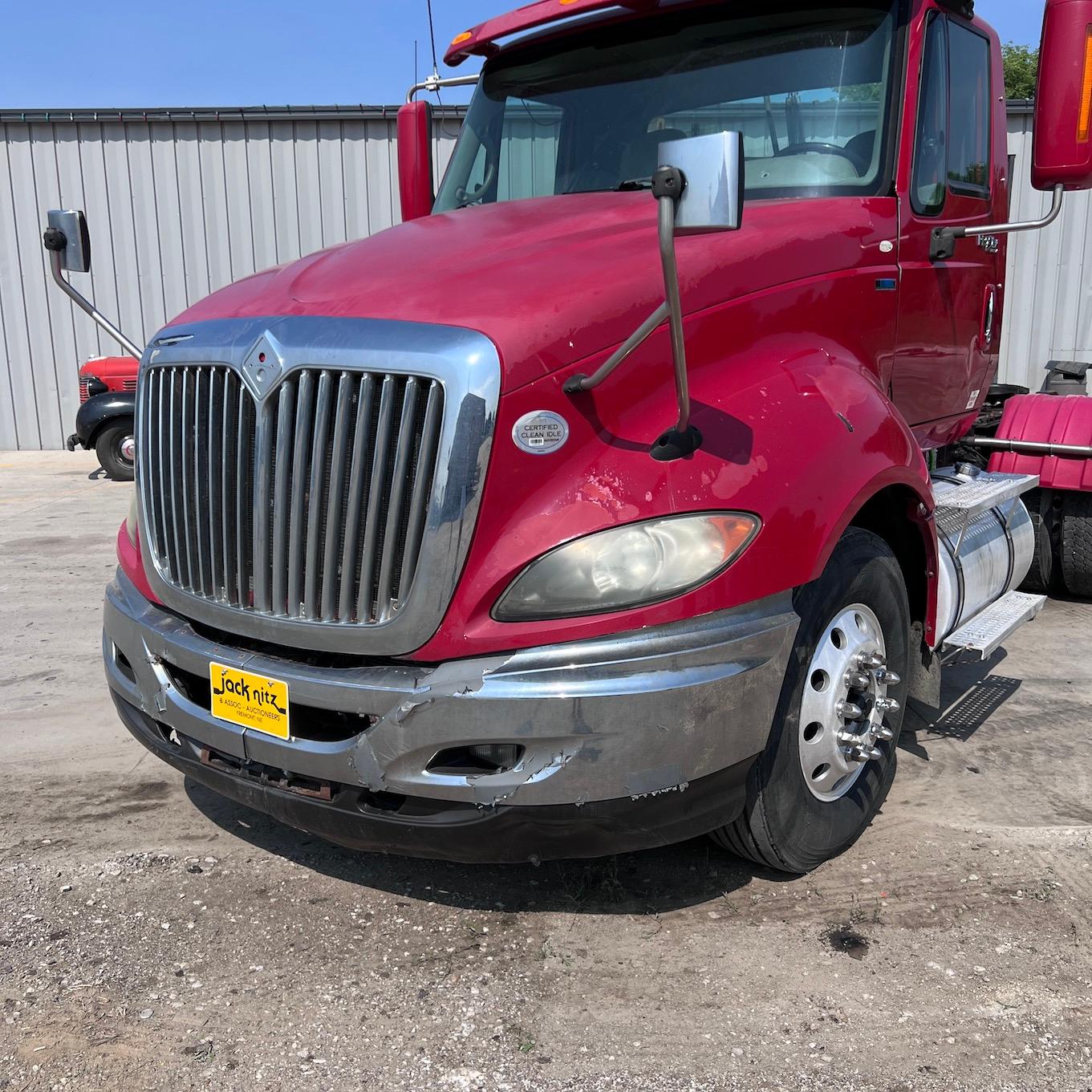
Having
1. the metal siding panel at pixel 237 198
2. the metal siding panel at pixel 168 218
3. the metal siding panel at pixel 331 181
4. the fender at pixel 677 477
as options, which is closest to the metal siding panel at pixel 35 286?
the metal siding panel at pixel 168 218

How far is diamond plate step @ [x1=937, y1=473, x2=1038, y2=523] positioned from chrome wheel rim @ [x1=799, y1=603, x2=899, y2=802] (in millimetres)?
1144

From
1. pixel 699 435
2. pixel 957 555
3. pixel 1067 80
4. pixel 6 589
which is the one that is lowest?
pixel 6 589

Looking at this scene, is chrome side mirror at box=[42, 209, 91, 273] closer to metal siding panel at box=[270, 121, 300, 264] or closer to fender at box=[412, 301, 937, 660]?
fender at box=[412, 301, 937, 660]

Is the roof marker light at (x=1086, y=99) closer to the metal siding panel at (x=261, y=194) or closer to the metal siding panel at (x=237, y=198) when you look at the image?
the metal siding panel at (x=261, y=194)

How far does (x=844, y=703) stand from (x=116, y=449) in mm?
10492

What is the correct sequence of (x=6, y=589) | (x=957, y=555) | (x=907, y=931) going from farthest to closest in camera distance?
(x=6, y=589)
(x=957, y=555)
(x=907, y=931)

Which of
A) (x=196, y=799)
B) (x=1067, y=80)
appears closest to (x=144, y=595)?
(x=196, y=799)

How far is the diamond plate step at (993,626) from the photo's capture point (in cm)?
383

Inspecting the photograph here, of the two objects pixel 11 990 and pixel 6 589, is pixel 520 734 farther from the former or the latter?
pixel 6 589

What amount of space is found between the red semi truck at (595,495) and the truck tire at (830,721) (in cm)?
1

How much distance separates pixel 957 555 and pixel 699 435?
196 cm

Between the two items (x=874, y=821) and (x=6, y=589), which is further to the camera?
(x=6, y=589)

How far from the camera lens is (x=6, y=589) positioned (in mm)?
6762

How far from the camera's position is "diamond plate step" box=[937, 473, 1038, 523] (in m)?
4.12
